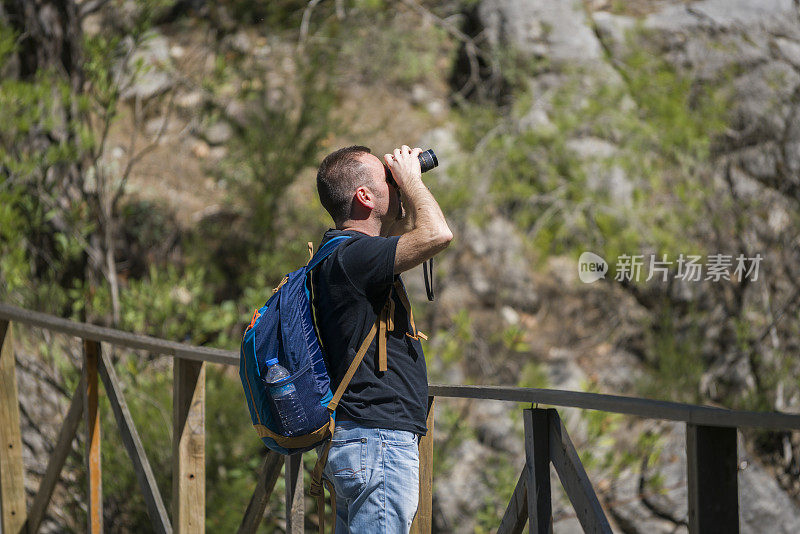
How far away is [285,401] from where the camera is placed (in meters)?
1.61

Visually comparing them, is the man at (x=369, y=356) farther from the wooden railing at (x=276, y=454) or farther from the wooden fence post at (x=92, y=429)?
the wooden fence post at (x=92, y=429)

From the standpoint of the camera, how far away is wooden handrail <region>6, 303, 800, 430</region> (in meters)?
1.20

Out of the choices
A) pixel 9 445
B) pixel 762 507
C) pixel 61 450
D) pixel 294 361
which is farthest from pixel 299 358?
pixel 762 507

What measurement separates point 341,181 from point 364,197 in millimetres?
58

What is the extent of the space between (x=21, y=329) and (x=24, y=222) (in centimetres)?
64

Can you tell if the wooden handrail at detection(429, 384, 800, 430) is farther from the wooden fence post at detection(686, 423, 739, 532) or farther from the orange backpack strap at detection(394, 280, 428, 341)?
the orange backpack strap at detection(394, 280, 428, 341)

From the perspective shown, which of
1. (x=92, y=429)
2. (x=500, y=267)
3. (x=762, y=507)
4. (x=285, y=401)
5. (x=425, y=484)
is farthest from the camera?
(x=500, y=267)

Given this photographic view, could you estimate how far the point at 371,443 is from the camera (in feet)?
5.37

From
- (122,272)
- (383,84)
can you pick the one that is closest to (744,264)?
(383,84)

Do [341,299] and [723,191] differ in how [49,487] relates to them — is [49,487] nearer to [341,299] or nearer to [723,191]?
[341,299]

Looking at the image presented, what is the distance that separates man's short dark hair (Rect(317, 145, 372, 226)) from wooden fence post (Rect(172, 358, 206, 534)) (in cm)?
98

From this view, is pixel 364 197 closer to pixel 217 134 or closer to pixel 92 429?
pixel 92 429

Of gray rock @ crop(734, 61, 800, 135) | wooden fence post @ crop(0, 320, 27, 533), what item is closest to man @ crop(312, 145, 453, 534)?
wooden fence post @ crop(0, 320, 27, 533)

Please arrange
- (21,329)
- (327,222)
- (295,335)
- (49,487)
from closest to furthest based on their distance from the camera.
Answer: (295,335) → (49,487) → (21,329) → (327,222)
